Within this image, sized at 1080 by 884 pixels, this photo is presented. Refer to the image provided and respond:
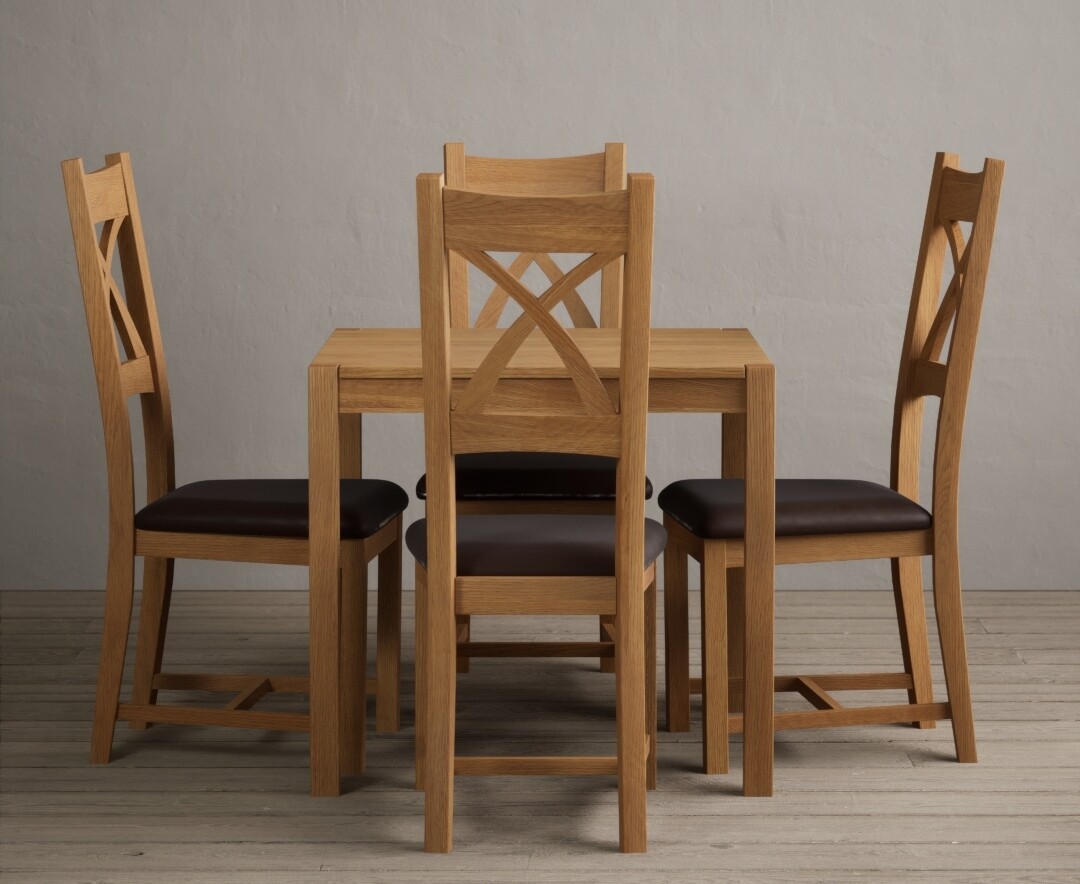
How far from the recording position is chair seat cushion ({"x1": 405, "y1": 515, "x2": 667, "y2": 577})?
237 centimetres

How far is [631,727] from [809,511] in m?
0.55

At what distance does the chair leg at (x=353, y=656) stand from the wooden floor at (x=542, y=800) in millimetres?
65

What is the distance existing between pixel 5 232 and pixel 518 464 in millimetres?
1689

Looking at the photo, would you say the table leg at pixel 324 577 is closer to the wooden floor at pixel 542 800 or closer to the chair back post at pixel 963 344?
the wooden floor at pixel 542 800

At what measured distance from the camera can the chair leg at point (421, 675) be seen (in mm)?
2508

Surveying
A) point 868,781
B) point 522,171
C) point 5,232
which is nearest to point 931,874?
point 868,781

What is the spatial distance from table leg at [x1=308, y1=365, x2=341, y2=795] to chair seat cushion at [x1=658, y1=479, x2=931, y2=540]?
65cm

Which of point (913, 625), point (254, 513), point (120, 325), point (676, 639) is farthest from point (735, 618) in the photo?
point (120, 325)

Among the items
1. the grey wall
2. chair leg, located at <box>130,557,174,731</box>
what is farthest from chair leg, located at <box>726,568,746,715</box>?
chair leg, located at <box>130,557,174,731</box>

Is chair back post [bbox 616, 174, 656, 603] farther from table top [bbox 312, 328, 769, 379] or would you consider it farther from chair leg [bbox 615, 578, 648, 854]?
table top [bbox 312, 328, 769, 379]

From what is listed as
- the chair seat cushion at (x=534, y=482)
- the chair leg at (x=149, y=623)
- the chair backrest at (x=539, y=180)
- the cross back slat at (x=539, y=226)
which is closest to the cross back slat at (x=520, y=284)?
the cross back slat at (x=539, y=226)

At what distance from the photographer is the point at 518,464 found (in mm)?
3059

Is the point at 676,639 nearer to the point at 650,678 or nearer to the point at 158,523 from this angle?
the point at 650,678

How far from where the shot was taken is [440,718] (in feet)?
7.75
